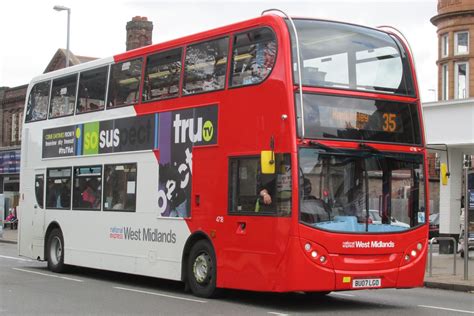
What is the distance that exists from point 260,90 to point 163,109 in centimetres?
292

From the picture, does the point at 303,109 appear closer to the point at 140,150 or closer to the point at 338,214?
the point at 338,214

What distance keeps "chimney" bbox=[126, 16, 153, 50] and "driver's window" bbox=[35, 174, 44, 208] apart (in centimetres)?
3297

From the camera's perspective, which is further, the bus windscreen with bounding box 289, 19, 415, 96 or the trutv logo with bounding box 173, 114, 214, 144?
the trutv logo with bounding box 173, 114, 214, 144

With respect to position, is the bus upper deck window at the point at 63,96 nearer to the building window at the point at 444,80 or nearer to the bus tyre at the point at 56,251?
the bus tyre at the point at 56,251

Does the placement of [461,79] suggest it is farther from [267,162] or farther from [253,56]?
[267,162]

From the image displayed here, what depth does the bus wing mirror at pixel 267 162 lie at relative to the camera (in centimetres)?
1123

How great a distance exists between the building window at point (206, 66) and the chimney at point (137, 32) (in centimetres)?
3781

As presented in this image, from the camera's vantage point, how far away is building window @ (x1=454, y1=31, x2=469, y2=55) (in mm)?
40531

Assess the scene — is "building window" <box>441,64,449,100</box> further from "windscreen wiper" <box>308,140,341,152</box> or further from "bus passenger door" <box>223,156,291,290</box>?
"windscreen wiper" <box>308,140,341,152</box>

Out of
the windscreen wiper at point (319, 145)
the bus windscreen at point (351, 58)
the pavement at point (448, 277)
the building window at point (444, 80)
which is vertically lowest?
the pavement at point (448, 277)

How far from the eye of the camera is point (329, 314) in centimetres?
1128

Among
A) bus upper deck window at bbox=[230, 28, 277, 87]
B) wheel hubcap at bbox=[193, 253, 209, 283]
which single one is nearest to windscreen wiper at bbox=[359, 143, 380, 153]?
bus upper deck window at bbox=[230, 28, 277, 87]

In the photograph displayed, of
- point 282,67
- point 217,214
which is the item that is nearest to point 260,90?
point 282,67

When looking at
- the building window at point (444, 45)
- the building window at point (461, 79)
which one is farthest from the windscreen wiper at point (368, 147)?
the building window at point (444, 45)
